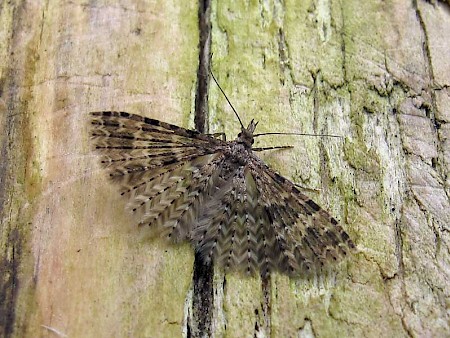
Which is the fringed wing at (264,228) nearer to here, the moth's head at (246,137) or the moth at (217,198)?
the moth at (217,198)

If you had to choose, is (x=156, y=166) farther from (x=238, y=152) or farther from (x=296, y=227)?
(x=296, y=227)

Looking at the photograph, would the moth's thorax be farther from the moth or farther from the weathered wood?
the weathered wood

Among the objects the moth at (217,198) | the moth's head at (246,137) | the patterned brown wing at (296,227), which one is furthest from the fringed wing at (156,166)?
the patterned brown wing at (296,227)

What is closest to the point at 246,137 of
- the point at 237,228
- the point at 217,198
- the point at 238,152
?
the point at 238,152

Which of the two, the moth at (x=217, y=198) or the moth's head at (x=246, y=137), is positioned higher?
the moth's head at (x=246, y=137)

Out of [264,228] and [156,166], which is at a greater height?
[156,166]
